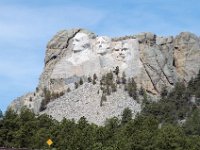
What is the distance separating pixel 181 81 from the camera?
19212 cm

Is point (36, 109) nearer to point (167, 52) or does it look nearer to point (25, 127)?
point (167, 52)

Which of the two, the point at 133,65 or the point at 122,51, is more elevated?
the point at 122,51

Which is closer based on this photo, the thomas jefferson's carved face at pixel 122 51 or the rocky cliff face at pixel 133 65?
the rocky cliff face at pixel 133 65

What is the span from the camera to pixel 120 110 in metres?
174

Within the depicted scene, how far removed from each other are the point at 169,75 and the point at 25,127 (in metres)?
85.8

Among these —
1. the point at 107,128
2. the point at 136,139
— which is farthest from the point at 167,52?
the point at 136,139

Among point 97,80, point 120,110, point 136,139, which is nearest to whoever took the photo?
point 136,139

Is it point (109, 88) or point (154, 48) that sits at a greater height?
point (154, 48)

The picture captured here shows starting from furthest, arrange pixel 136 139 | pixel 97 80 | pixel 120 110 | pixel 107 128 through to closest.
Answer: pixel 97 80
pixel 120 110
pixel 107 128
pixel 136 139

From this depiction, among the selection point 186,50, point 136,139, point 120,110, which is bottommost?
point 136,139

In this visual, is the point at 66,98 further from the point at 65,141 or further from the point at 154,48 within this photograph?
the point at 65,141

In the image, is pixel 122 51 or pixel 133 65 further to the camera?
pixel 122 51

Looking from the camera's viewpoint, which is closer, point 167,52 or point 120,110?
point 120,110

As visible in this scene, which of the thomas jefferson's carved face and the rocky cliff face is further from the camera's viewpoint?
the thomas jefferson's carved face
